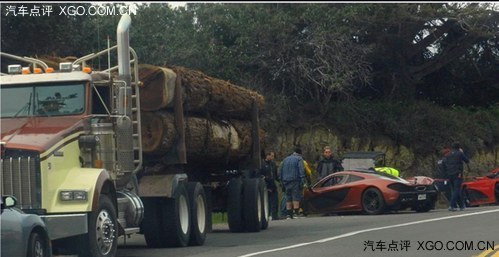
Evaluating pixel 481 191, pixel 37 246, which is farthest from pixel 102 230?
pixel 481 191

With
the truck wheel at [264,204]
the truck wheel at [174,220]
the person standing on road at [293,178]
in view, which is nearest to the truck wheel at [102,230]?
the truck wheel at [174,220]

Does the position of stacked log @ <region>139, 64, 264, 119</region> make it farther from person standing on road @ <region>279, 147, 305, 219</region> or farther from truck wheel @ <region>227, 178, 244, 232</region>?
person standing on road @ <region>279, 147, 305, 219</region>

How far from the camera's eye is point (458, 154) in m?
25.4

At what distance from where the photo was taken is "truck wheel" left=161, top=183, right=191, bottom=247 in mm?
16906

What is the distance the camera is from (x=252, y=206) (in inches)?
830

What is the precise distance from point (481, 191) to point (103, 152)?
1704 cm

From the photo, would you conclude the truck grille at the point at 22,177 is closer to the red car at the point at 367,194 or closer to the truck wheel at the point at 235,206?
the truck wheel at the point at 235,206

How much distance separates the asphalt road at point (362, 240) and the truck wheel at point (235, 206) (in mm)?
311

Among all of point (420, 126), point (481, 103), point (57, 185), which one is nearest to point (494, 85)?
point (481, 103)

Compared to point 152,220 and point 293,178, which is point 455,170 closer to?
point 293,178

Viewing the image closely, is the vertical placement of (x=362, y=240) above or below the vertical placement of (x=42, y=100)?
below

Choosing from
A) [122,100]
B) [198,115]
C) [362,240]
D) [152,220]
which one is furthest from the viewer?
[198,115]

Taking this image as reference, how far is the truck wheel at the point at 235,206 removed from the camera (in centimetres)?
2108

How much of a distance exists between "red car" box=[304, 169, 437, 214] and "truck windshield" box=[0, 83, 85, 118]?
12.4 metres
